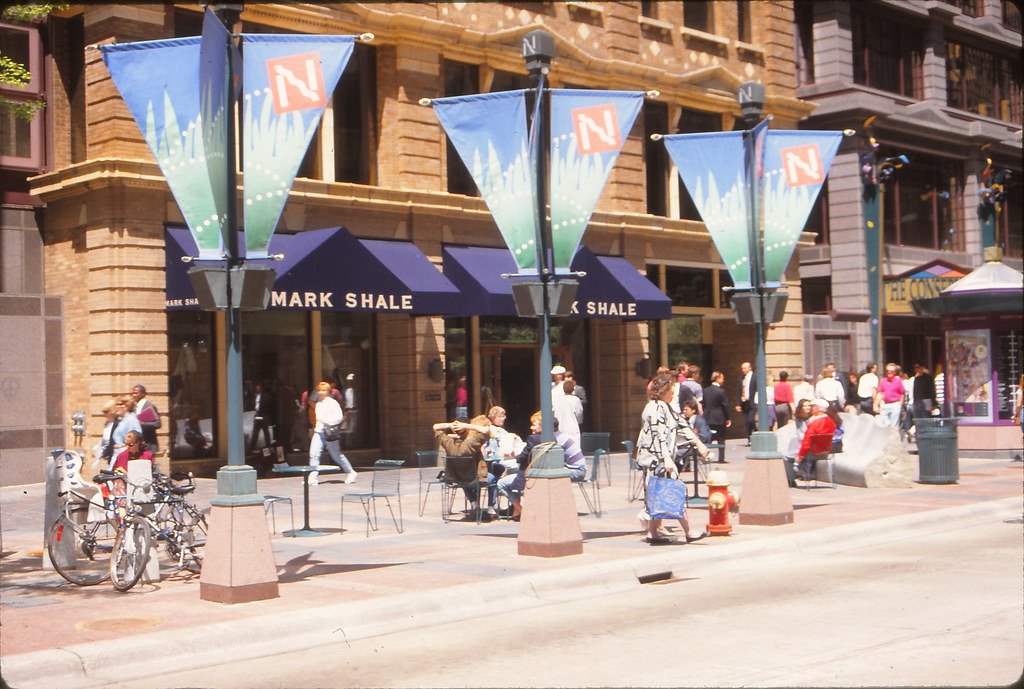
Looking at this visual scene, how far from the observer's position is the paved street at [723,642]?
7.41m

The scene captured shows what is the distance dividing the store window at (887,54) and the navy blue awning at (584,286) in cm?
1610

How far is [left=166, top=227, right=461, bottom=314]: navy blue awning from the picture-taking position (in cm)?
2002

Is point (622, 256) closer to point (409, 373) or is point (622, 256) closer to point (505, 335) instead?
point (505, 335)

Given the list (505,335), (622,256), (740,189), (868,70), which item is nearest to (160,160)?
(740,189)

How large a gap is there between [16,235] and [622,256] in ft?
46.1

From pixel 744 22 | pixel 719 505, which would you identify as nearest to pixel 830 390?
pixel 719 505

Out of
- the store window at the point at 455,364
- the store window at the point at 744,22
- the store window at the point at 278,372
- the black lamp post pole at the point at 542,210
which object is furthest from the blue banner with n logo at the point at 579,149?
the store window at the point at 744,22

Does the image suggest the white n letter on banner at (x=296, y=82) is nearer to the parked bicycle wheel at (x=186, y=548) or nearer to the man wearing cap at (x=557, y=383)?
the parked bicycle wheel at (x=186, y=548)

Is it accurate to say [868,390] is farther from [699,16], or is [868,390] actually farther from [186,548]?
[186,548]

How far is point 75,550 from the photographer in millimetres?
11641

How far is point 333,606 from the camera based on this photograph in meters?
9.62

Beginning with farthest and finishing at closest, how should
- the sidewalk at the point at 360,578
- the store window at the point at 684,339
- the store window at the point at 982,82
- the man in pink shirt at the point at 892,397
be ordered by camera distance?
the store window at the point at 982,82 < the store window at the point at 684,339 < the man in pink shirt at the point at 892,397 < the sidewalk at the point at 360,578

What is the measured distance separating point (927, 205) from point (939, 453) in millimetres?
24353

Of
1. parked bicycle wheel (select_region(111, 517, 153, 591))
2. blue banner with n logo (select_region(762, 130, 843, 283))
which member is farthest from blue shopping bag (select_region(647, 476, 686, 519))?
parked bicycle wheel (select_region(111, 517, 153, 591))
